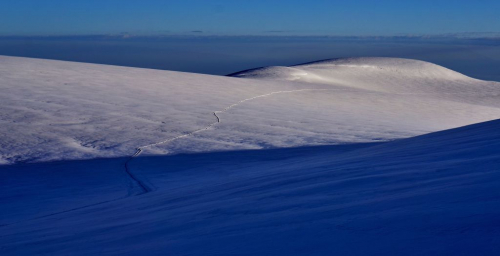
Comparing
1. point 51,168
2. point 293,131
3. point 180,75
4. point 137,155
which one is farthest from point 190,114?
point 180,75

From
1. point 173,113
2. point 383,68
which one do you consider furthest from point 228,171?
point 383,68

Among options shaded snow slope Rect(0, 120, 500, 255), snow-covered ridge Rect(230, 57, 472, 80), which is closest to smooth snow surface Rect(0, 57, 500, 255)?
shaded snow slope Rect(0, 120, 500, 255)

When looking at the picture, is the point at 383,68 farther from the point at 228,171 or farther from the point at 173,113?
the point at 228,171

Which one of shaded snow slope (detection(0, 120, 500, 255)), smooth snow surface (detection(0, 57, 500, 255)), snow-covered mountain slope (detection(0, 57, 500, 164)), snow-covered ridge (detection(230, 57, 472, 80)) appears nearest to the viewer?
shaded snow slope (detection(0, 120, 500, 255))

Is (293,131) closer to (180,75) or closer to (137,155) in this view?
(137,155)

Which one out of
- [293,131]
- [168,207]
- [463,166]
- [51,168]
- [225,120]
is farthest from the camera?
[225,120]

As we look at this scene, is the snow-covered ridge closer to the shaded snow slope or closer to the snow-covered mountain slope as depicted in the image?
the snow-covered mountain slope
